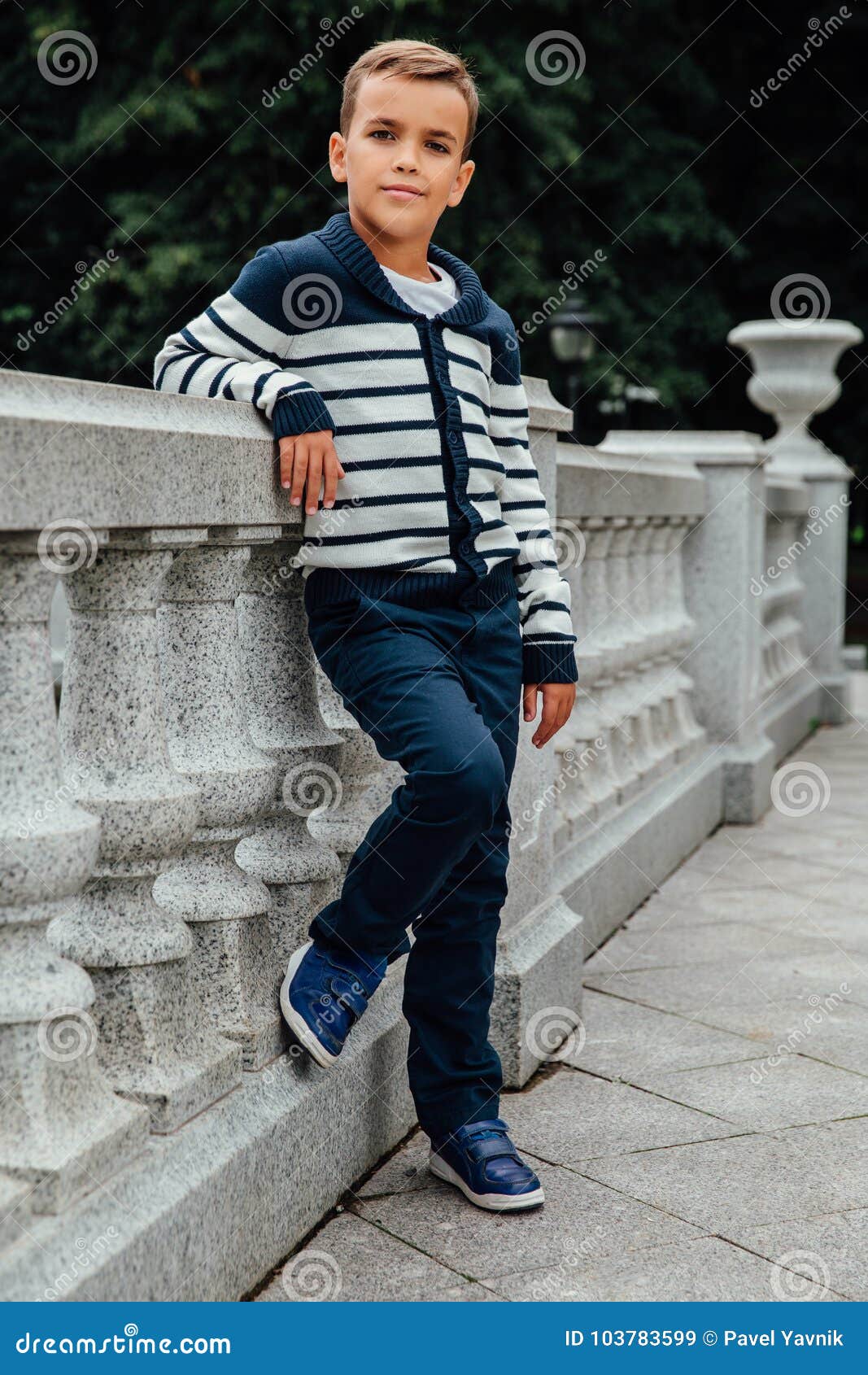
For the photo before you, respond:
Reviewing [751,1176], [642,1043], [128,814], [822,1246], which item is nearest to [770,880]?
[642,1043]

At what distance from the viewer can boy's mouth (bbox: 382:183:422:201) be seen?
245 centimetres

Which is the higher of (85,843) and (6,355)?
(6,355)

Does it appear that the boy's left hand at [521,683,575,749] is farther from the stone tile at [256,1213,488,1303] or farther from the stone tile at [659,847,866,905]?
the stone tile at [659,847,866,905]

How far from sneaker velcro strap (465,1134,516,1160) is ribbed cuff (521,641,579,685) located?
0.79 meters

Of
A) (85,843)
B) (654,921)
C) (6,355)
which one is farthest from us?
(6,355)

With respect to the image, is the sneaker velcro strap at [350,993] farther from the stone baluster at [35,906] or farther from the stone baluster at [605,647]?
the stone baluster at [605,647]

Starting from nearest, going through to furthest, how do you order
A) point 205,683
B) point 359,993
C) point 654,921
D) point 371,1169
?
1. point 205,683
2. point 359,993
3. point 371,1169
4. point 654,921

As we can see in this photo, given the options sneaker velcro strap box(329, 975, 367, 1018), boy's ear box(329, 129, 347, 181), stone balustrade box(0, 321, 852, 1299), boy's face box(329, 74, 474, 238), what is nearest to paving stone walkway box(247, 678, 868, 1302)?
stone balustrade box(0, 321, 852, 1299)

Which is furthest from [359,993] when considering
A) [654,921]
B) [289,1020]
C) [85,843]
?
[654,921]

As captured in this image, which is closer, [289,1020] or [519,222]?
[289,1020]

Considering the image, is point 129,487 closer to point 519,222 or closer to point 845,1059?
point 845,1059

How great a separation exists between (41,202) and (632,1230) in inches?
583

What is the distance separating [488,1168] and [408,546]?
3.33 feet

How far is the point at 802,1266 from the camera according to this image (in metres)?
2.32
